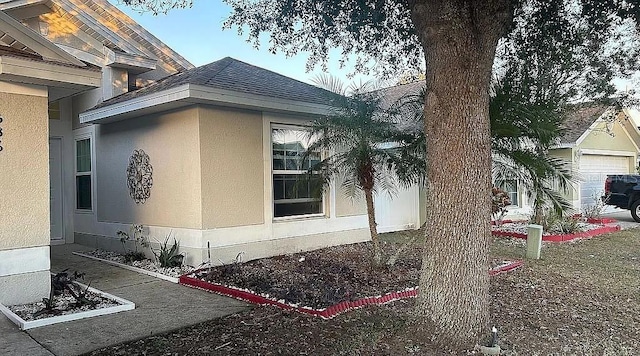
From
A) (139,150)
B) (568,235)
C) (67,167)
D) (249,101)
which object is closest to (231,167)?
(249,101)

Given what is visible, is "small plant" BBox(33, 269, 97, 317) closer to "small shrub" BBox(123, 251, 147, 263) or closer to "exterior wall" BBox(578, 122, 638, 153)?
"small shrub" BBox(123, 251, 147, 263)

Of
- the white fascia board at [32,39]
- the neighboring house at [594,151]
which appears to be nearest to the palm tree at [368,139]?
the white fascia board at [32,39]

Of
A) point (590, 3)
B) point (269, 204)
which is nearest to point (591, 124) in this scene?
point (590, 3)

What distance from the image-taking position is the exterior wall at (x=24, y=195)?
226 inches

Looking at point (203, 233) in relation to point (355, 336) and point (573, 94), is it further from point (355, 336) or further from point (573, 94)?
point (573, 94)

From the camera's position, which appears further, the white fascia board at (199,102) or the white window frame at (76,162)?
the white window frame at (76,162)

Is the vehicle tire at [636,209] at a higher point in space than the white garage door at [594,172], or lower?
lower

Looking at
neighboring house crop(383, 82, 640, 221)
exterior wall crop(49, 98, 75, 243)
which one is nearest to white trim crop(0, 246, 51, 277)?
exterior wall crop(49, 98, 75, 243)

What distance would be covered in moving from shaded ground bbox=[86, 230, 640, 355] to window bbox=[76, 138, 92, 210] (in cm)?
707

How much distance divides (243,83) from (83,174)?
5051mm

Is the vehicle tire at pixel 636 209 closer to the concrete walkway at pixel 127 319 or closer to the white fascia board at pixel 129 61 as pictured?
the concrete walkway at pixel 127 319

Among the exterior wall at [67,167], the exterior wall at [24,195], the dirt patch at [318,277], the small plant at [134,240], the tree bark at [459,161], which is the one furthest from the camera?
the exterior wall at [67,167]

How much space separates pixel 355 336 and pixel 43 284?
13.5 ft

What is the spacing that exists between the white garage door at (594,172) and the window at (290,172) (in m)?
13.4
